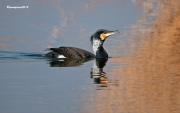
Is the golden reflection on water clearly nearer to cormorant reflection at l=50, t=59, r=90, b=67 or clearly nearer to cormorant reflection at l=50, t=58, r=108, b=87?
cormorant reflection at l=50, t=58, r=108, b=87

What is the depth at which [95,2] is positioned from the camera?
1998 cm

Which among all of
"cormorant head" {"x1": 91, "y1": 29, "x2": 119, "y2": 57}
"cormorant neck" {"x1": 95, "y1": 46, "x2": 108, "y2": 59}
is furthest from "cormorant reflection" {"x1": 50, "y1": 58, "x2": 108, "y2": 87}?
"cormorant head" {"x1": 91, "y1": 29, "x2": 119, "y2": 57}

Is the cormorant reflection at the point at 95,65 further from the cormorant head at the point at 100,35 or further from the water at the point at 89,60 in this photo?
the cormorant head at the point at 100,35

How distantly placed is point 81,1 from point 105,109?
11.2m

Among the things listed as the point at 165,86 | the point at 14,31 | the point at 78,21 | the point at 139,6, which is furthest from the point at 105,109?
the point at 139,6

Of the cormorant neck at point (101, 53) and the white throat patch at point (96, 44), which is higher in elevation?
the white throat patch at point (96, 44)

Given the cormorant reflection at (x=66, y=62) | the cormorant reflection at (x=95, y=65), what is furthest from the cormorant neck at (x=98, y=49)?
the cormorant reflection at (x=66, y=62)

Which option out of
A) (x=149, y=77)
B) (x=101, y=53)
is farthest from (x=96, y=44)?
(x=149, y=77)

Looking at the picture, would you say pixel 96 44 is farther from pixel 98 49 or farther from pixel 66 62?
pixel 66 62

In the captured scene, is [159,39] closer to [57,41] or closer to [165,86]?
[57,41]

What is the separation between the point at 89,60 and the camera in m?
13.9

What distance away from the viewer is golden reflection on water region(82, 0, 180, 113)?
9.16 metres

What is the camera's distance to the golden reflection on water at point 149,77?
30.0ft

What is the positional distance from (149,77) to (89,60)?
9.28 ft
